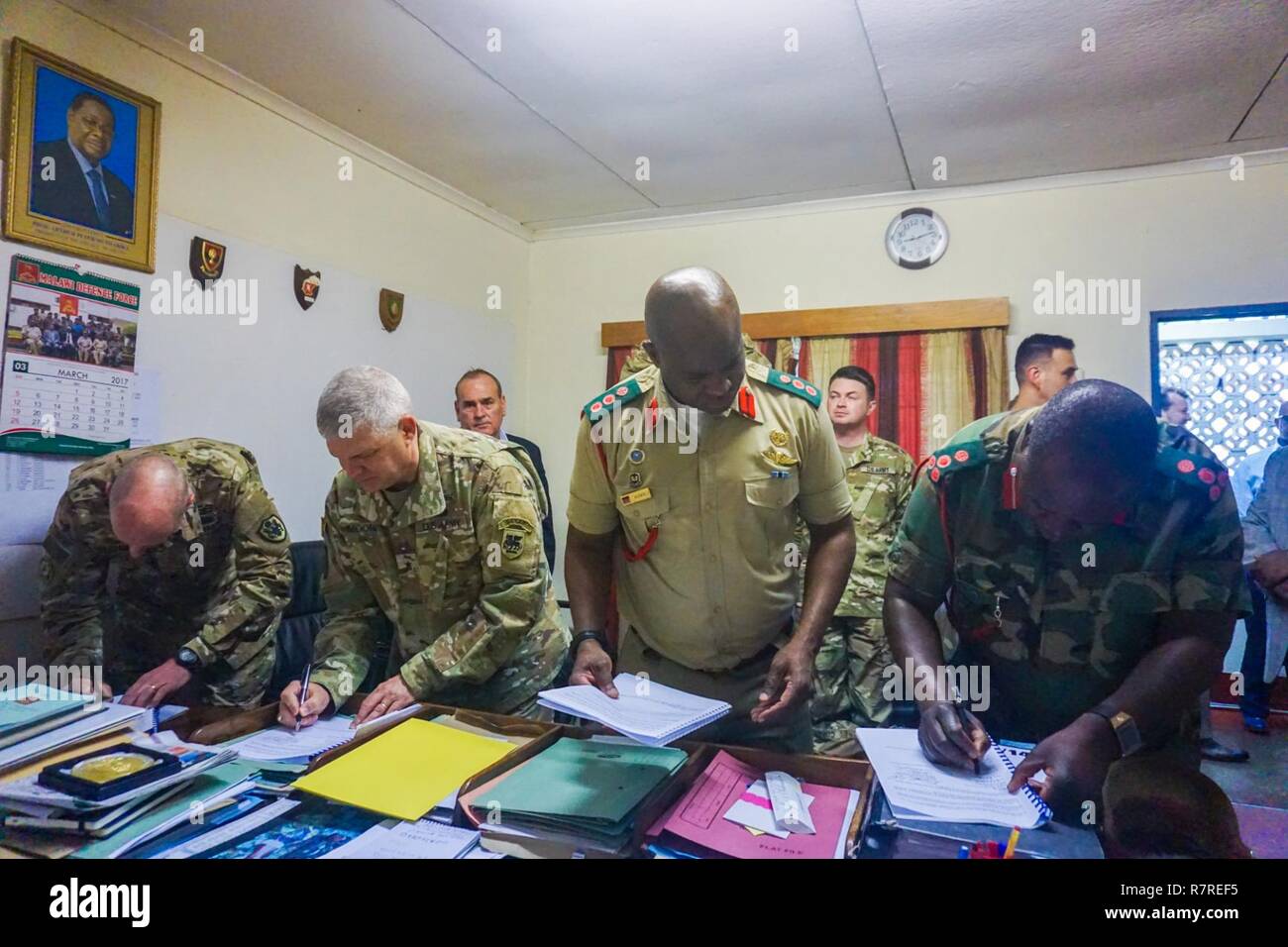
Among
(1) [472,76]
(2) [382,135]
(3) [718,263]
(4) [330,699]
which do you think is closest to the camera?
(4) [330,699]

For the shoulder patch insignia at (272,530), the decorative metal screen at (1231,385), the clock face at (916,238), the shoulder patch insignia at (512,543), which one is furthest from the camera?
the clock face at (916,238)

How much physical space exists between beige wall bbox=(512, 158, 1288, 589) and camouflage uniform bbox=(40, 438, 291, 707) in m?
2.13

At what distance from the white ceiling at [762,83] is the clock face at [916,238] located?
0.48 ft

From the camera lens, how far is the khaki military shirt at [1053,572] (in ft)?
3.62

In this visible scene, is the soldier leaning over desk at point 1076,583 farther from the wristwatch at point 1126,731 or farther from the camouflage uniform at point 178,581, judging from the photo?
the camouflage uniform at point 178,581

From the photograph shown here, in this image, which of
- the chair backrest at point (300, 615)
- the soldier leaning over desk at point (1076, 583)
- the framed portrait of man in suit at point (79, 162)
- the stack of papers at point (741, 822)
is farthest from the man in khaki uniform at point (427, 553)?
the framed portrait of man in suit at point (79, 162)

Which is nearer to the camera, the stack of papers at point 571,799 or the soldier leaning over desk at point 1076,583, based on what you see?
the stack of papers at point 571,799

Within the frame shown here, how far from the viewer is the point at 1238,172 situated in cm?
315

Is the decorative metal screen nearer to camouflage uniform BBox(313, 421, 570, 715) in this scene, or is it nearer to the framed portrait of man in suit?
camouflage uniform BBox(313, 421, 570, 715)

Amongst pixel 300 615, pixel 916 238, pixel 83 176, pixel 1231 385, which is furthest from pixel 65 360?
pixel 1231 385

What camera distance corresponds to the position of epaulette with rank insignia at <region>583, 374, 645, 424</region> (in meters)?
1.50

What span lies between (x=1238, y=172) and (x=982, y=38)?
5.49ft
